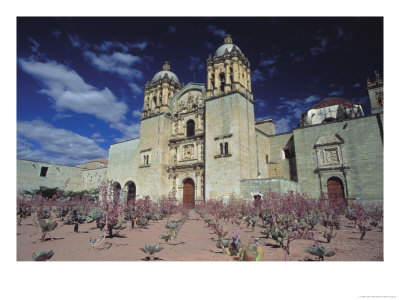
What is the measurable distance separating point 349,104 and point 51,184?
35.7 metres

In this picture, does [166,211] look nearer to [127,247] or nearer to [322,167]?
[127,247]

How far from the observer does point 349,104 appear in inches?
890

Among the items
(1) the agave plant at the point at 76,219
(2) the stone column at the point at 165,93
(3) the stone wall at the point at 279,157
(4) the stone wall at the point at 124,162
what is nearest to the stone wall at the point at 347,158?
(3) the stone wall at the point at 279,157

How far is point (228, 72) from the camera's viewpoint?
1906 cm

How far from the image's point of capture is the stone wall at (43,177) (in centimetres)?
2564

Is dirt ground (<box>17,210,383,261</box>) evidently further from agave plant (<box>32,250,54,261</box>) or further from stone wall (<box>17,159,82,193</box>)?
stone wall (<box>17,159,82,193</box>)

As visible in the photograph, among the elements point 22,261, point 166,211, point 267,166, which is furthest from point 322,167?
point 22,261

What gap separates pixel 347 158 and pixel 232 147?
864cm

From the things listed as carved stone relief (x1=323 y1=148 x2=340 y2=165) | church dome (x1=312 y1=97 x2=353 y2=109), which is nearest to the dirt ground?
carved stone relief (x1=323 y1=148 x2=340 y2=165)

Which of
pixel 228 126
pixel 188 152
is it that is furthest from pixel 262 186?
pixel 188 152

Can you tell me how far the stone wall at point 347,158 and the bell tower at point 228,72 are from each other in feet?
21.2

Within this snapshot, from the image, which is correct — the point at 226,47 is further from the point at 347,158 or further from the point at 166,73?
the point at 347,158

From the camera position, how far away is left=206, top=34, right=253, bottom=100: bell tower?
18641mm

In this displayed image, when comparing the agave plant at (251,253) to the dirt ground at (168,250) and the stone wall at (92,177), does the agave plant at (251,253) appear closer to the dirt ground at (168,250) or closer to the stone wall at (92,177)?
the dirt ground at (168,250)
